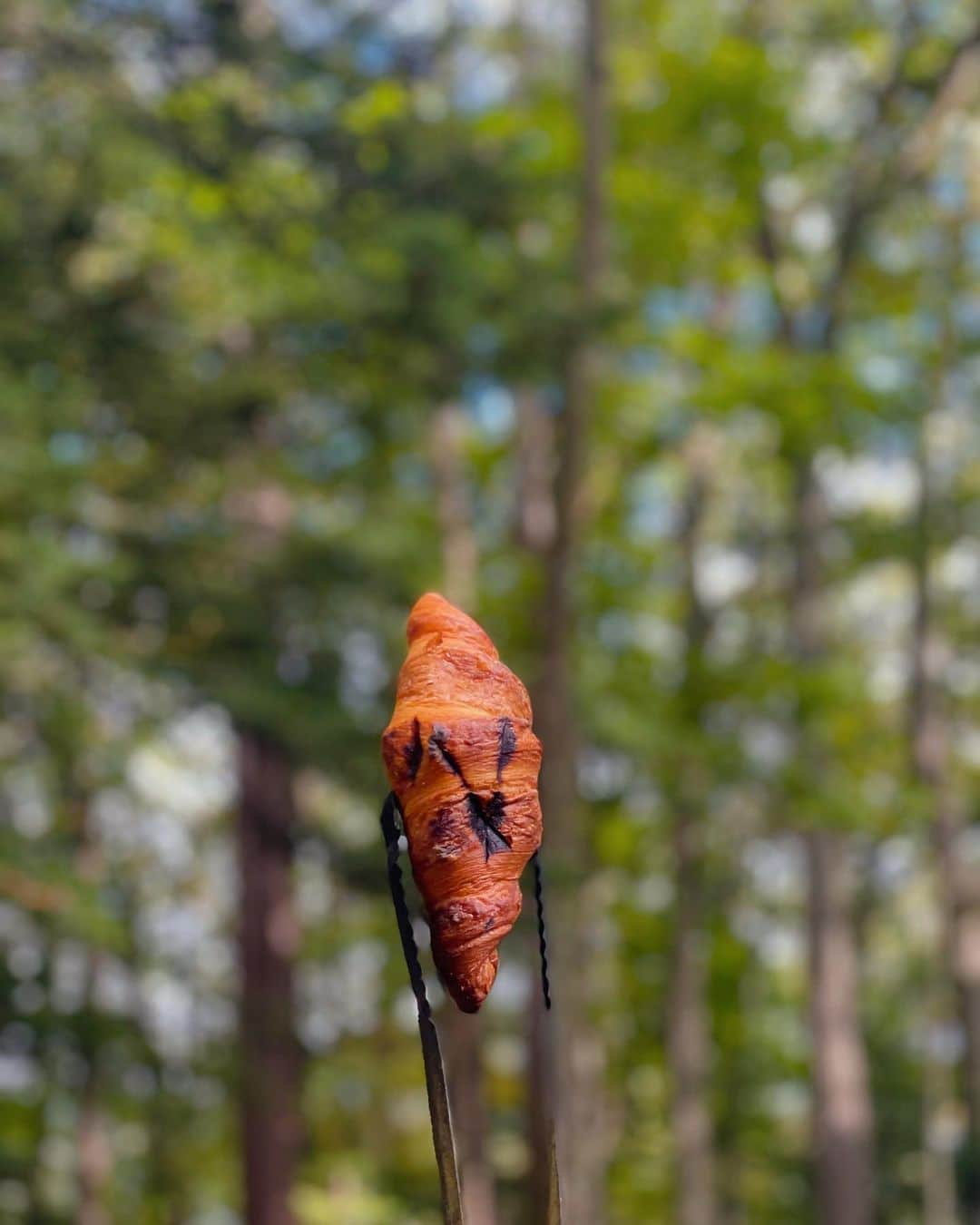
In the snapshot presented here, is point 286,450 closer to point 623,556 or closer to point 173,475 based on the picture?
point 173,475

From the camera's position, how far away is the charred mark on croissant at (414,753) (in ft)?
3.47

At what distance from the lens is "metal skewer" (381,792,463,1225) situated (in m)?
1.04

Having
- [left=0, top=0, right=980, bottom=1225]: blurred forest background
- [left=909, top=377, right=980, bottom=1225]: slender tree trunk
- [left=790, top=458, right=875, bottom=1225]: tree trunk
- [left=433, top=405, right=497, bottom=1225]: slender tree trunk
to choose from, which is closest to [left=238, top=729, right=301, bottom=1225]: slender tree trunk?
[left=0, top=0, right=980, bottom=1225]: blurred forest background

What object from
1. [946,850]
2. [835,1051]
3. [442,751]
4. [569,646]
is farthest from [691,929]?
[442,751]

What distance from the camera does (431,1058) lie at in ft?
3.51

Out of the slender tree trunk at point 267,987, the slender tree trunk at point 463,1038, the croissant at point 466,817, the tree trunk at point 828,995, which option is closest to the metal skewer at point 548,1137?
the croissant at point 466,817

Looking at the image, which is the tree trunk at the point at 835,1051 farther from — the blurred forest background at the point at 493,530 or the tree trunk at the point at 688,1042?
the tree trunk at the point at 688,1042

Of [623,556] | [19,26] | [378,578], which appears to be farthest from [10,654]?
[623,556]

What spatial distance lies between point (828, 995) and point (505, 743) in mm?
10676

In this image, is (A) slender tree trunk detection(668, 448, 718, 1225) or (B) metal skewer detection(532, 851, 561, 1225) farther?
(A) slender tree trunk detection(668, 448, 718, 1225)

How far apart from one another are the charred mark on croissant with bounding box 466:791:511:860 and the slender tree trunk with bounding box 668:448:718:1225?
8943 mm

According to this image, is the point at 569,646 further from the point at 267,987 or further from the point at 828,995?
the point at 828,995

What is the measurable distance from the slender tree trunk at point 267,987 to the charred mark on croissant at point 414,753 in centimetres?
803

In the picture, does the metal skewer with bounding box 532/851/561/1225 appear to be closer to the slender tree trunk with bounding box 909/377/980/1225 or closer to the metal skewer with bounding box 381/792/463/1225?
the metal skewer with bounding box 381/792/463/1225
